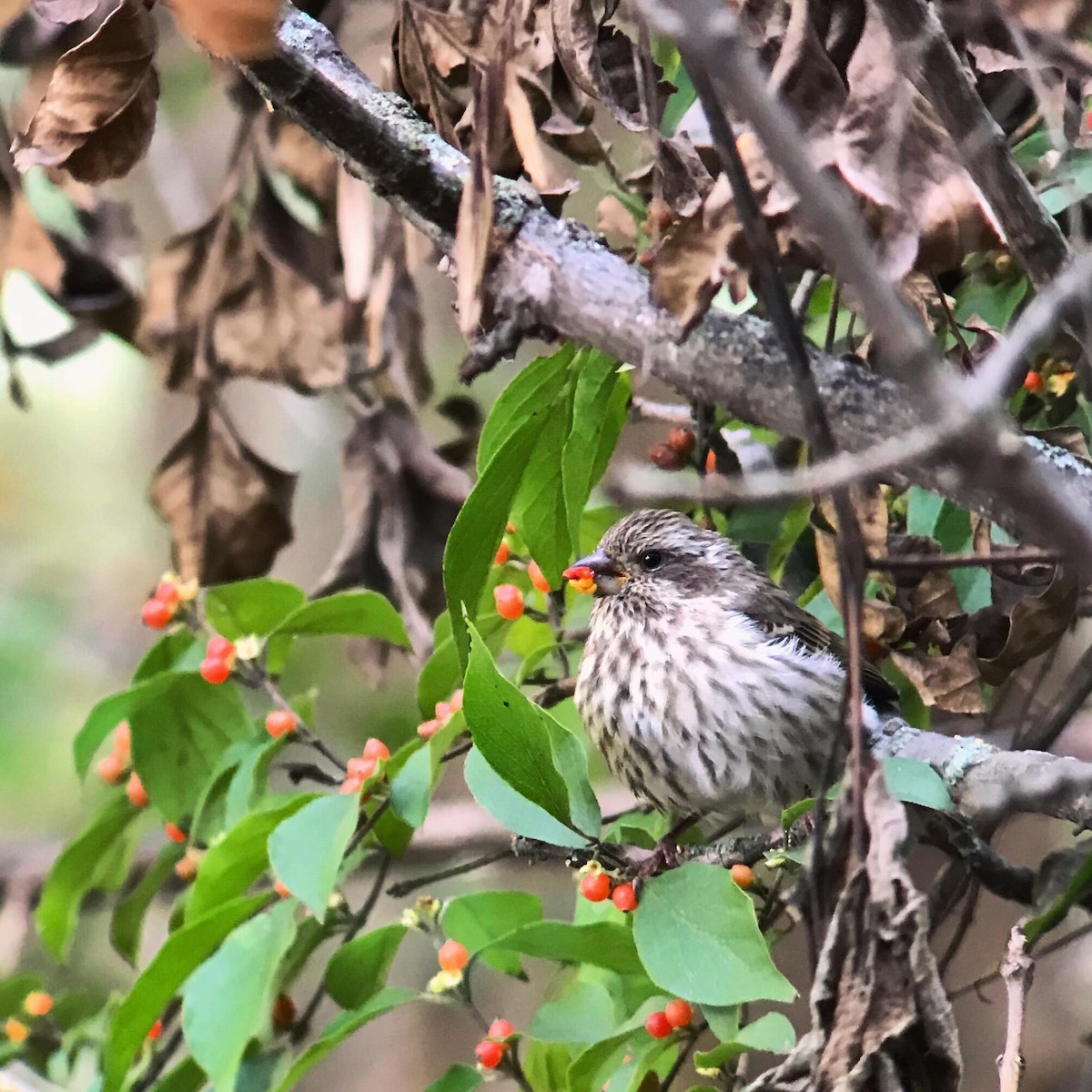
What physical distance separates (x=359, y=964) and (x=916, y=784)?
2.63 ft

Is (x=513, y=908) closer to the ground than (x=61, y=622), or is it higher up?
higher up

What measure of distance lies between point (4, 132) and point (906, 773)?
1964mm

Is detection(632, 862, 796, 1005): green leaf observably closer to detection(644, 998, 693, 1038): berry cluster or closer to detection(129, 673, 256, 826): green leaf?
detection(644, 998, 693, 1038): berry cluster

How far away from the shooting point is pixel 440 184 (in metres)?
1.38

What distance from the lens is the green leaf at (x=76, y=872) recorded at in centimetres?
194

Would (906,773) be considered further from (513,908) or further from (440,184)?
(440,184)

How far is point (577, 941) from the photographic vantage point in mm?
1324

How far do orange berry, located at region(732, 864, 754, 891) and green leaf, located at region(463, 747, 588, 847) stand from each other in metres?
Result: 0.24

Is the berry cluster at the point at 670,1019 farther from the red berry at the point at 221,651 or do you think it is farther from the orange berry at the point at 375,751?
the red berry at the point at 221,651

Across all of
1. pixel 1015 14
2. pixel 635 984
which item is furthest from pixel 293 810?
pixel 1015 14

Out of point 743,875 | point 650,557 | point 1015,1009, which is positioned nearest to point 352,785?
point 743,875

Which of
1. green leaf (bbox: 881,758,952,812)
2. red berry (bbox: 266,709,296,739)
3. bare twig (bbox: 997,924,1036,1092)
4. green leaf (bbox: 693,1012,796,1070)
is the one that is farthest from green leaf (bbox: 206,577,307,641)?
bare twig (bbox: 997,924,1036,1092)

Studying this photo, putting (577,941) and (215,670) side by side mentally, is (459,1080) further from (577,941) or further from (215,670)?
(215,670)

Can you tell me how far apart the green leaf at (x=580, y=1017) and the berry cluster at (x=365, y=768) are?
348 mm
